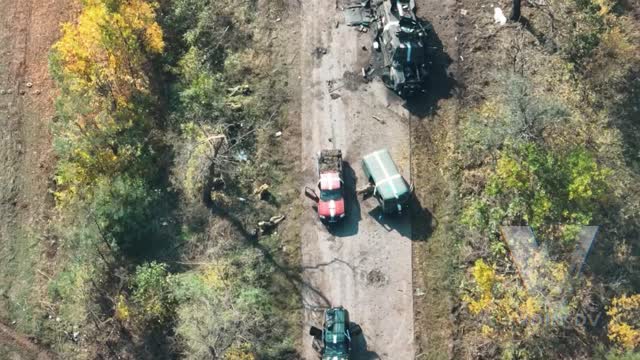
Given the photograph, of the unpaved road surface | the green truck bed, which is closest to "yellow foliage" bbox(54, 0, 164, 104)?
the unpaved road surface

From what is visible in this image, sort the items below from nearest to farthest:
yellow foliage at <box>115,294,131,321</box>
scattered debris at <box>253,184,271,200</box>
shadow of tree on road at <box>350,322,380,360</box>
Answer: shadow of tree on road at <box>350,322,380,360</box> → yellow foliage at <box>115,294,131,321</box> → scattered debris at <box>253,184,271,200</box>

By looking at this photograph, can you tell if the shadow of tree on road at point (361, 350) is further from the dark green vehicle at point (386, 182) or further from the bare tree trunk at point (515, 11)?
the bare tree trunk at point (515, 11)

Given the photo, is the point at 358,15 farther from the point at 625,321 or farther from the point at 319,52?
the point at 625,321

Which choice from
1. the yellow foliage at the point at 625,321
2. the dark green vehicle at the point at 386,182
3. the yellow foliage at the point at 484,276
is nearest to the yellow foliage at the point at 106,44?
the dark green vehicle at the point at 386,182

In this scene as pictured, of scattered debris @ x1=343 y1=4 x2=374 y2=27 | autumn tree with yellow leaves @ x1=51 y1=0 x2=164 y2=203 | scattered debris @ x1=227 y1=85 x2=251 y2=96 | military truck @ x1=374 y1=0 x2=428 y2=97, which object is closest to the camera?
autumn tree with yellow leaves @ x1=51 y1=0 x2=164 y2=203

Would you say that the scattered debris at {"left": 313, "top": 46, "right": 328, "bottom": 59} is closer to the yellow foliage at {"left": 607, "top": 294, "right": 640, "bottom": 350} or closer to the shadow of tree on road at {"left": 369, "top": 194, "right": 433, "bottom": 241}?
the shadow of tree on road at {"left": 369, "top": 194, "right": 433, "bottom": 241}

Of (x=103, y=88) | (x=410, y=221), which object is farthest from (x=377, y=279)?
(x=103, y=88)
